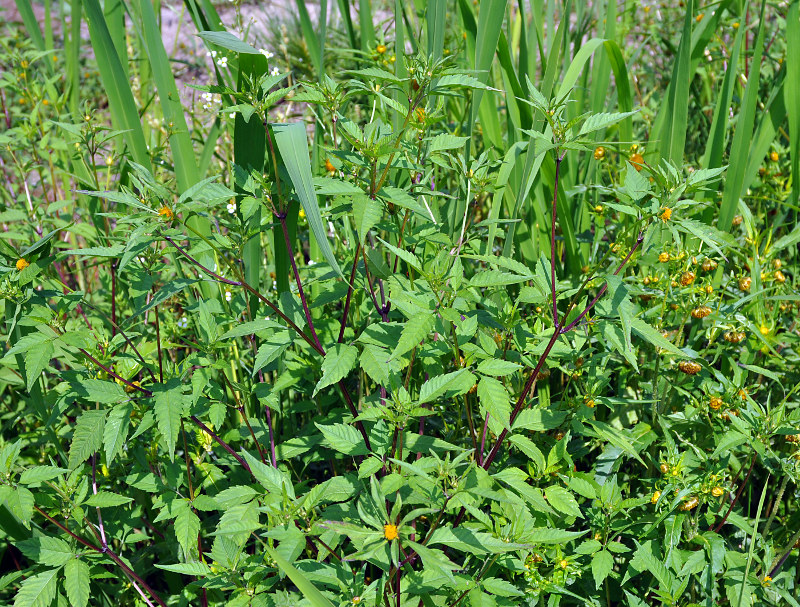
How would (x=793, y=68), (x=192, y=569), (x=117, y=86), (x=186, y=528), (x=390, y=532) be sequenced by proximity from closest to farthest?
(x=390, y=532)
(x=192, y=569)
(x=186, y=528)
(x=117, y=86)
(x=793, y=68)

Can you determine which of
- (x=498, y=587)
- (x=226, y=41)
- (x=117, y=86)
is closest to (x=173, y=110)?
(x=117, y=86)

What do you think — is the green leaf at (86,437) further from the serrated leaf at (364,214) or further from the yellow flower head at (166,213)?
the serrated leaf at (364,214)

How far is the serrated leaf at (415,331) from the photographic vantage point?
3.42 feet

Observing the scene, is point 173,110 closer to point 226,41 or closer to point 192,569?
point 226,41

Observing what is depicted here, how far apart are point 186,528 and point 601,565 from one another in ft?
2.67

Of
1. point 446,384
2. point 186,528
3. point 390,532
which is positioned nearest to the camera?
point 390,532

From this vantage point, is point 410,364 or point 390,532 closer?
point 390,532

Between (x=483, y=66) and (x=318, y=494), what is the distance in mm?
1030

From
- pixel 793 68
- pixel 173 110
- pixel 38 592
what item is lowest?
pixel 38 592

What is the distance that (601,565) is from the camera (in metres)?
1.30

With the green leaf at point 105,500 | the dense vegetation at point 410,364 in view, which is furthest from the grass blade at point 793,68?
the green leaf at point 105,500

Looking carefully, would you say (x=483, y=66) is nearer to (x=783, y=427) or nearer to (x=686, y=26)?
(x=686, y=26)

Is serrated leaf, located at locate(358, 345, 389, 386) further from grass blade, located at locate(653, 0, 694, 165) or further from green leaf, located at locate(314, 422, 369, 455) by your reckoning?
grass blade, located at locate(653, 0, 694, 165)

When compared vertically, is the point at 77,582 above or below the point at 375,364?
below
